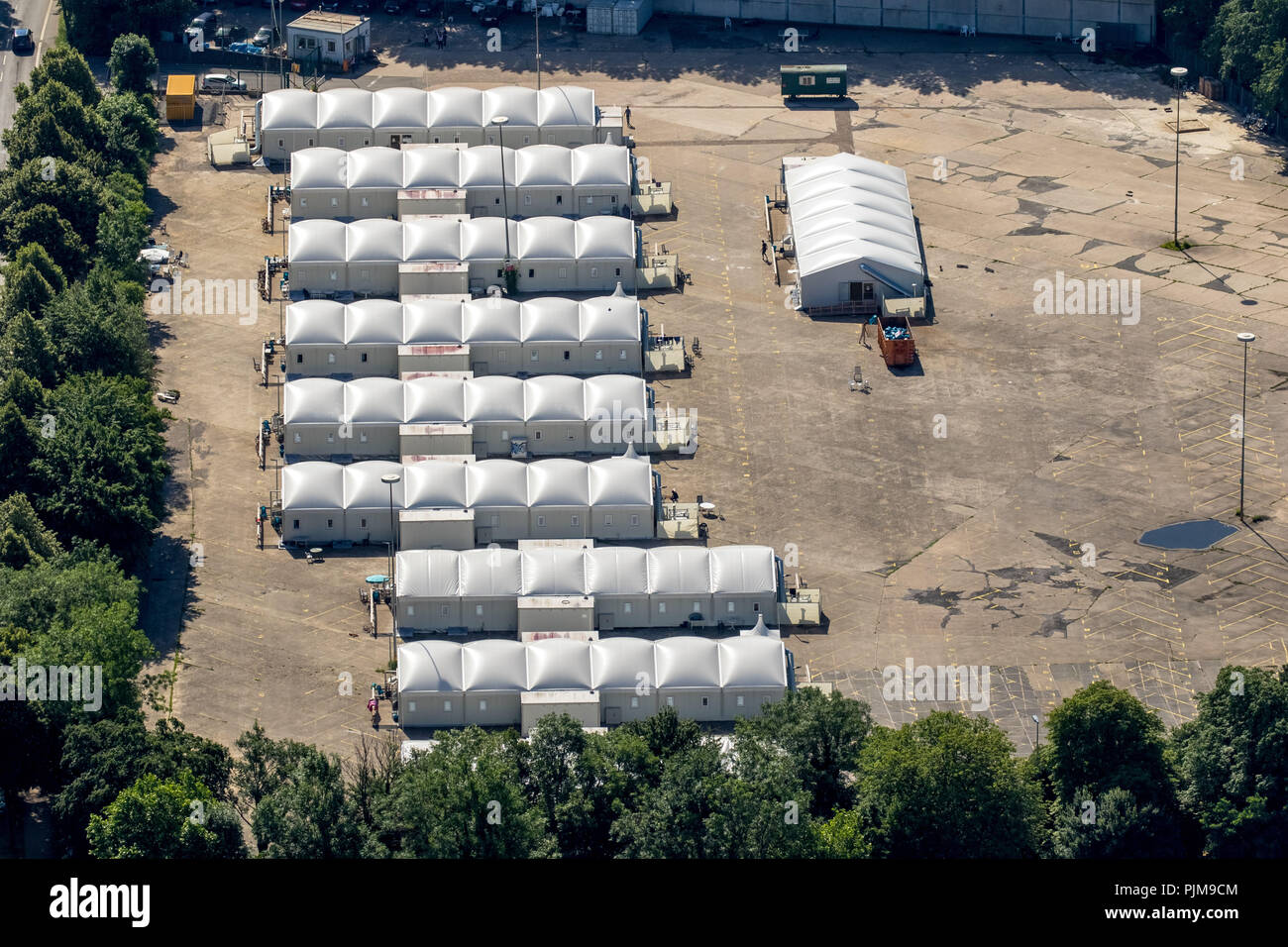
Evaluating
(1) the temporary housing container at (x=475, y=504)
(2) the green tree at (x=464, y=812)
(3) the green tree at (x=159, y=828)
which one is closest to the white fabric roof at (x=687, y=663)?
(1) the temporary housing container at (x=475, y=504)

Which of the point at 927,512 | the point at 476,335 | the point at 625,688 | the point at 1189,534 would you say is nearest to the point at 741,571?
the point at 625,688

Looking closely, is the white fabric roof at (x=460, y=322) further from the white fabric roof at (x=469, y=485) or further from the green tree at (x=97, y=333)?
the white fabric roof at (x=469, y=485)

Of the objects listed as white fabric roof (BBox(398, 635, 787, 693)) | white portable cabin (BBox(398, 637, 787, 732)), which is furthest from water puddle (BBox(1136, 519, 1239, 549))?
white portable cabin (BBox(398, 637, 787, 732))

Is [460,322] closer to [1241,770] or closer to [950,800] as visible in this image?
[950,800]

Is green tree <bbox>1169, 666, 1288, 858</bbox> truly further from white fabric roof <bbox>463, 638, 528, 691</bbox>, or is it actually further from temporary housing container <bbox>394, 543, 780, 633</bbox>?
white fabric roof <bbox>463, 638, 528, 691</bbox>
